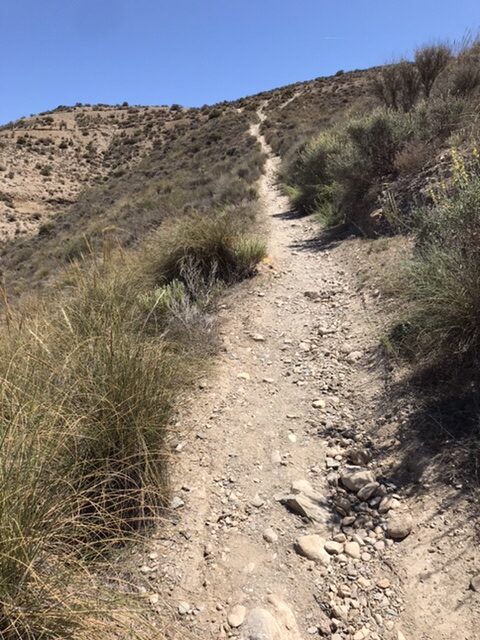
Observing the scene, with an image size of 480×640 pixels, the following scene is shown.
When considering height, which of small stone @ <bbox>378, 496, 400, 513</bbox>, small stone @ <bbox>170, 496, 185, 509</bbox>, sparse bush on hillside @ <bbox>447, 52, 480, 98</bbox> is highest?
sparse bush on hillside @ <bbox>447, 52, 480, 98</bbox>

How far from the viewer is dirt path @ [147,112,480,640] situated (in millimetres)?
2062

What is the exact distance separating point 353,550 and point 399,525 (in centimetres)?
28

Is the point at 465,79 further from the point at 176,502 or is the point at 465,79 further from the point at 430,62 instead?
the point at 176,502

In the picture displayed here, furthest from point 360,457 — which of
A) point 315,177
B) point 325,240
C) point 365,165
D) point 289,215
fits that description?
point 315,177

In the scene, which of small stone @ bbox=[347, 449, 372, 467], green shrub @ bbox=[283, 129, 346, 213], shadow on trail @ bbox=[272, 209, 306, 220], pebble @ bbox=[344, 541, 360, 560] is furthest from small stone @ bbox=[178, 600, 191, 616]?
shadow on trail @ bbox=[272, 209, 306, 220]

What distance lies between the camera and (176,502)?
104 inches

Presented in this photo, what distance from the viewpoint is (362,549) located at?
93.9 inches

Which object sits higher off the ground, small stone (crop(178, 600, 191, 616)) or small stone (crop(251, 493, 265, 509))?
small stone (crop(178, 600, 191, 616))

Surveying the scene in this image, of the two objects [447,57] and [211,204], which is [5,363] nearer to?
[211,204]

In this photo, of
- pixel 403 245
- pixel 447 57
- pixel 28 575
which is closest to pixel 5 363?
pixel 28 575

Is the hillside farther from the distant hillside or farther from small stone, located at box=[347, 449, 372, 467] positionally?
the distant hillside

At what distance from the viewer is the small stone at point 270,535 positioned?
247 cm

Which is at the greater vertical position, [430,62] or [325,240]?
[430,62]

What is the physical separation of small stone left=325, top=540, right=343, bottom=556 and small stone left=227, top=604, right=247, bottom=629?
55 cm
